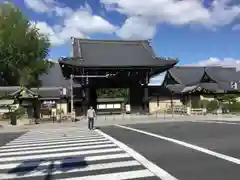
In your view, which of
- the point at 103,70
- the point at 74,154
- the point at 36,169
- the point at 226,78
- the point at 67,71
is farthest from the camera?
the point at 226,78

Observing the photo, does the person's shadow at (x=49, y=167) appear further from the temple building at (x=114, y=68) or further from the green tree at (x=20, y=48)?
the green tree at (x=20, y=48)

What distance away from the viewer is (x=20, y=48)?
1871 inches

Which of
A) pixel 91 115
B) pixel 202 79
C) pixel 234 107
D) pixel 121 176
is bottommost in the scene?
pixel 121 176

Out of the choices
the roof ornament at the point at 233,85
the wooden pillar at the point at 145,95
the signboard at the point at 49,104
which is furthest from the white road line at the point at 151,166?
the roof ornament at the point at 233,85

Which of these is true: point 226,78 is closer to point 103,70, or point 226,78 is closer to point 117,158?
point 103,70

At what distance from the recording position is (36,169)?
9.24 m

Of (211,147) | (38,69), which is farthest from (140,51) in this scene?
(211,147)

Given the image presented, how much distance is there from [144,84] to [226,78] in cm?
1799

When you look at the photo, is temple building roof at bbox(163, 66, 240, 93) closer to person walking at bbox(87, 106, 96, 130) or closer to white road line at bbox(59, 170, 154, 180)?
person walking at bbox(87, 106, 96, 130)

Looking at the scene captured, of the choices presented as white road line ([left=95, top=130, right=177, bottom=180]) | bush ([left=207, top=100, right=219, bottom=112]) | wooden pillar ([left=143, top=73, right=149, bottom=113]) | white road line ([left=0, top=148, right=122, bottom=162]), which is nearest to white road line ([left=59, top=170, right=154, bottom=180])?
white road line ([left=95, top=130, right=177, bottom=180])

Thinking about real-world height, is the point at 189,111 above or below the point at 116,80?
below

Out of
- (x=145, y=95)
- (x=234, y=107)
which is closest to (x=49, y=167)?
(x=145, y=95)

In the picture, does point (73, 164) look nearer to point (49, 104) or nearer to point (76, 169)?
point (76, 169)

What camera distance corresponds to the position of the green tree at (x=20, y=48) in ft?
155
